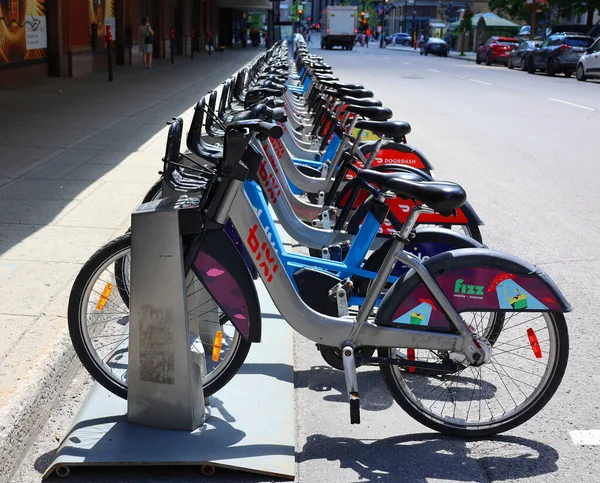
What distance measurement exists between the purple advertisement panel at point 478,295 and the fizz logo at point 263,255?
0.55 m

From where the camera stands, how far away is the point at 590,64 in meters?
30.9

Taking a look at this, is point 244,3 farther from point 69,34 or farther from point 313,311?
point 313,311

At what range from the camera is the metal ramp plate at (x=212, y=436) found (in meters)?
3.47

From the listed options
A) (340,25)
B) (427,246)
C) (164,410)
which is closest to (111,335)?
(164,410)

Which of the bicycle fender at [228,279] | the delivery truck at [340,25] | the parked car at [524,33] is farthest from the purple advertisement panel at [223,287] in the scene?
the delivery truck at [340,25]

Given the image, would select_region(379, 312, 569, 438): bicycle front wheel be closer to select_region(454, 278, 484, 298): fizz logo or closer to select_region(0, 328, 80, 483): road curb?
select_region(454, 278, 484, 298): fizz logo

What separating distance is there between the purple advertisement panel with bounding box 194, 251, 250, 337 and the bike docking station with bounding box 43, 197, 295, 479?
10 cm

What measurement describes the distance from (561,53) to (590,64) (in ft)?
11.5

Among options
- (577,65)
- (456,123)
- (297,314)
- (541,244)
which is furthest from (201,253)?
(577,65)

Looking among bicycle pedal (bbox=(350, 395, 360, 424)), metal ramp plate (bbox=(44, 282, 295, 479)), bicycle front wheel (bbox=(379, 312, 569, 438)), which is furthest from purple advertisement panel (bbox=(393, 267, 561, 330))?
metal ramp plate (bbox=(44, 282, 295, 479))

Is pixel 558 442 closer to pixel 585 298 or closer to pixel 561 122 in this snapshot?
pixel 585 298

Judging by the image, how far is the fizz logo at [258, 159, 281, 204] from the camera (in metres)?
5.08

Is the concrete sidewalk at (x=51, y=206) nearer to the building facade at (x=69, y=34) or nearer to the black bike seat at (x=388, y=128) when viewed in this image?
the black bike seat at (x=388, y=128)

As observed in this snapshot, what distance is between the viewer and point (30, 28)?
69.7 ft
